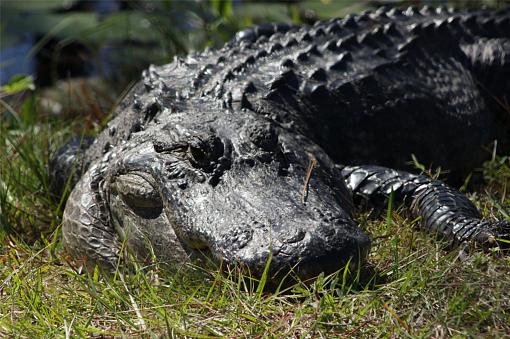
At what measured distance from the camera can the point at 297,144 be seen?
3402 mm

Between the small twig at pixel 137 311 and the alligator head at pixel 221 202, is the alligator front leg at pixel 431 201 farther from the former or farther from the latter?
the small twig at pixel 137 311

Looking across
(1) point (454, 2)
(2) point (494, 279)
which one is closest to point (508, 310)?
(2) point (494, 279)

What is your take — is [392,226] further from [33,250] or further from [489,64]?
[489,64]

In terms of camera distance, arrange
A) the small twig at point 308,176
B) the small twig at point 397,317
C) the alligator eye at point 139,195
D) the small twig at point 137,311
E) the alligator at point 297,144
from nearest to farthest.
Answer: the small twig at point 397,317 → the small twig at point 137,311 → the alligator at point 297,144 → the small twig at point 308,176 → the alligator eye at point 139,195

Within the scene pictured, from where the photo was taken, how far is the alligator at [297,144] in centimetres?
279

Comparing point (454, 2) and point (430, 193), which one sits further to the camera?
point (454, 2)

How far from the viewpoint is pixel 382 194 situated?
3539mm

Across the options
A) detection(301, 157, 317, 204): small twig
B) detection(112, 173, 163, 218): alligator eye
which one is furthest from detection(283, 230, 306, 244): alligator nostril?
detection(112, 173, 163, 218): alligator eye

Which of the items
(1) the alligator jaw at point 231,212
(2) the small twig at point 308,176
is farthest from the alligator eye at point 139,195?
(2) the small twig at point 308,176

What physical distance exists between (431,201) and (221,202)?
1012mm

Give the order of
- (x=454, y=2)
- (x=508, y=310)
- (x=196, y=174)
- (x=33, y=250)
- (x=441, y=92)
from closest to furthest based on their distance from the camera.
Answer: (x=508, y=310) < (x=196, y=174) < (x=33, y=250) < (x=441, y=92) < (x=454, y=2)

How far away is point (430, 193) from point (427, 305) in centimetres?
100

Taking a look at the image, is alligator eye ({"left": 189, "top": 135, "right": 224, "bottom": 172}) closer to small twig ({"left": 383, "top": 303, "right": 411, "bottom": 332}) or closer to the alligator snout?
the alligator snout

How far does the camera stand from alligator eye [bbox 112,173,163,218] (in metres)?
3.07
